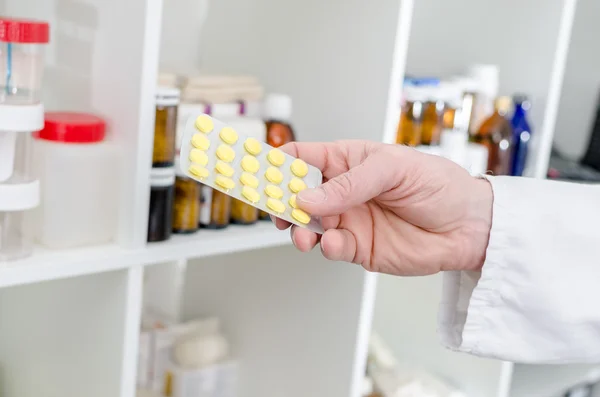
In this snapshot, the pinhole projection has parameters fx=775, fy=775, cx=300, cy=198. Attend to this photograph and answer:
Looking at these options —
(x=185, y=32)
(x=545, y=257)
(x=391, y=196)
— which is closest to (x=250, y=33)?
(x=185, y=32)

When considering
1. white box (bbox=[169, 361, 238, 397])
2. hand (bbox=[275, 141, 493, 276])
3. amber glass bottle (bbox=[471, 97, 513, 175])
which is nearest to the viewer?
hand (bbox=[275, 141, 493, 276])

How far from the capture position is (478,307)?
896 mm

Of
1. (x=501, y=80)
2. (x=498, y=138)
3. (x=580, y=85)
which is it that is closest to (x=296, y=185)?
(x=498, y=138)

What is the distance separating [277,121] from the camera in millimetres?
1118

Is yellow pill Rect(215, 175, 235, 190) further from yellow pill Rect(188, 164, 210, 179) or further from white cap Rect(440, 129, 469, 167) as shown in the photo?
white cap Rect(440, 129, 469, 167)

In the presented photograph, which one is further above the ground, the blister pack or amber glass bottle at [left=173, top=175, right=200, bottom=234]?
the blister pack

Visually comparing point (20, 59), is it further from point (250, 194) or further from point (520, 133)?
point (520, 133)

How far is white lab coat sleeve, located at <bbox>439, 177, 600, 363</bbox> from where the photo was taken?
34.6 inches

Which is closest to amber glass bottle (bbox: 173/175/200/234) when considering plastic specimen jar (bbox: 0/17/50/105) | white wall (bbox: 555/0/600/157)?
plastic specimen jar (bbox: 0/17/50/105)

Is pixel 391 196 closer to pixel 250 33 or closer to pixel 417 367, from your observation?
pixel 250 33

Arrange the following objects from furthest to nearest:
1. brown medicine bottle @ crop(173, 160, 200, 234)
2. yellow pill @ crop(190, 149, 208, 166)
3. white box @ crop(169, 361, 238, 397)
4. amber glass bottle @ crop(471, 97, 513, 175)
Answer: amber glass bottle @ crop(471, 97, 513, 175), white box @ crop(169, 361, 238, 397), brown medicine bottle @ crop(173, 160, 200, 234), yellow pill @ crop(190, 149, 208, 166)

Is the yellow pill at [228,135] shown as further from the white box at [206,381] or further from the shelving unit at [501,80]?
the shelving unit at [501,80]

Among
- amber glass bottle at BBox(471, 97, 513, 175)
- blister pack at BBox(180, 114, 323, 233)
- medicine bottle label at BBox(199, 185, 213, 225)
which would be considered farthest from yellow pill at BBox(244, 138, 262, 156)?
amber glass bottle at BBox(471, 97, 513, 175)

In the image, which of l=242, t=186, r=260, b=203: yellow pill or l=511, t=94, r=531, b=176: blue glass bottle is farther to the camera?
l=511, t=94, r=531, b=176: blue glass bottle
